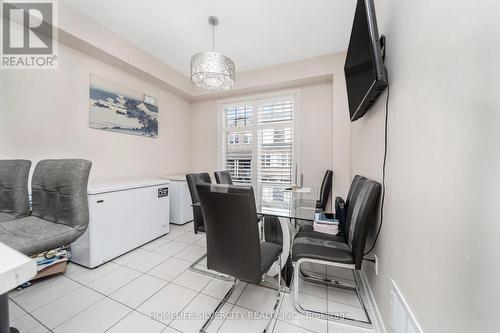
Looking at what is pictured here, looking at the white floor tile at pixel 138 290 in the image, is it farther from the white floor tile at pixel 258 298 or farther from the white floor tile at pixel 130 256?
the white floor tile at pixel 258 298

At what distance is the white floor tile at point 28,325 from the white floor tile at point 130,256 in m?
0.79

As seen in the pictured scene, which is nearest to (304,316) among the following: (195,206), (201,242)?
(195,206)

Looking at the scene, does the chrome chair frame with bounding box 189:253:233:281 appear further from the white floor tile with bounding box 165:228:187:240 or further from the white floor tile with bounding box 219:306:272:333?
the white floor tile with bounding box 165:228:187:240

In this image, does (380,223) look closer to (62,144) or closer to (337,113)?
(337,113)

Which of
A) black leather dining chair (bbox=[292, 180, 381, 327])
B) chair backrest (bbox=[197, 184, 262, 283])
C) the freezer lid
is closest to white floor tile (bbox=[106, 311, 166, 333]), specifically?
chair backrest (bbox=[197, 184, 262, 283])

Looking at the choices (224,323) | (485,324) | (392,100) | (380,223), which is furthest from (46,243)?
(392,100)

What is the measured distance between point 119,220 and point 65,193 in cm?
105

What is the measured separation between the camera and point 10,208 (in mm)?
1480

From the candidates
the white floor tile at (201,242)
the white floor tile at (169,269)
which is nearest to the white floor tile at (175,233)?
the white floor tile at (201,242)

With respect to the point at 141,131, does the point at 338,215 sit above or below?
below

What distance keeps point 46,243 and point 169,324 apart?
97 cm

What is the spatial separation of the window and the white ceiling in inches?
36.5

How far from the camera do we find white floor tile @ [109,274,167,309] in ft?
5.24

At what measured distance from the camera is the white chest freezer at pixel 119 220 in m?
2.02
